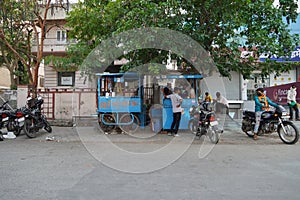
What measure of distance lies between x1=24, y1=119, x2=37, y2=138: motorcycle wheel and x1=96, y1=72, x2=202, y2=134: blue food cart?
2154 mm

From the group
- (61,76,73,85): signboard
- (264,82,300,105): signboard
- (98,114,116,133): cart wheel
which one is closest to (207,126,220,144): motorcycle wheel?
(98,114,116,133): cart wheel

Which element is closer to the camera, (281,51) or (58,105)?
(281,51)

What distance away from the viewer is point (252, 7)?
7973 millimetres

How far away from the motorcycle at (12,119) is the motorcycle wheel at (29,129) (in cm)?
20

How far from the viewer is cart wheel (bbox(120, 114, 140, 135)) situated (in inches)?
339

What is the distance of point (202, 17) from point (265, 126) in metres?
3.85

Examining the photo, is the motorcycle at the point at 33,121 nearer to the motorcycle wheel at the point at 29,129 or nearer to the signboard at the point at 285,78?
the motorcycle wheel at the point at 29,129

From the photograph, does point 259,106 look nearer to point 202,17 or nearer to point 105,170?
point 202,17

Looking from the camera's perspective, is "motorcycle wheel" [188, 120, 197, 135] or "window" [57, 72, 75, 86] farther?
"window" [57, 72, 75, 86]

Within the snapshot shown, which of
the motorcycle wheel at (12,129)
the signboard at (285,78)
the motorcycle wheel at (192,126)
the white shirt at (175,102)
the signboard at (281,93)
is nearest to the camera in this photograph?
the white shirt at (175,102)

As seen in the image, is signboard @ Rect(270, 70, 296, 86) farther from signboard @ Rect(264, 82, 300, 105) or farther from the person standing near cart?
the person standing near cart

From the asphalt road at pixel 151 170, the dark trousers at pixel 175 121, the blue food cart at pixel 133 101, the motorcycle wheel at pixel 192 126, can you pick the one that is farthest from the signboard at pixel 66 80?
the dark trousers at pixel 175 121

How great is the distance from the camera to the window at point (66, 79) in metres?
18.4

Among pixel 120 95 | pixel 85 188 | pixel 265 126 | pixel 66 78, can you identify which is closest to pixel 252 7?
pixel 265 126
